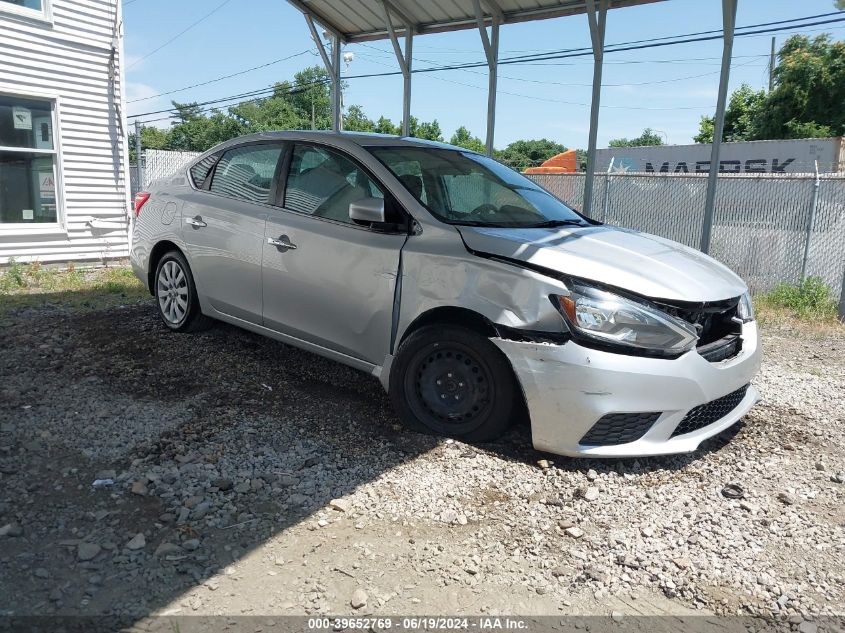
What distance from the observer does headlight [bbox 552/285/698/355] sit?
3.31m

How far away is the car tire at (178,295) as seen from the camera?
17.6 ft

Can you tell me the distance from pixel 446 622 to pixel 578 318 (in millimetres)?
1598

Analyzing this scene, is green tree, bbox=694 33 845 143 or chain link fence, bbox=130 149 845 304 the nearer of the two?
chain link fence, bbox=130 149 845 304

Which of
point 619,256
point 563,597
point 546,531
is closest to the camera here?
point 563,597

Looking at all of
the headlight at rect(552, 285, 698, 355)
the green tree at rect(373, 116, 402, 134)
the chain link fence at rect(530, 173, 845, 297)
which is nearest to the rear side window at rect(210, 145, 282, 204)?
the headlight at rect(552, 285, 698, 355)

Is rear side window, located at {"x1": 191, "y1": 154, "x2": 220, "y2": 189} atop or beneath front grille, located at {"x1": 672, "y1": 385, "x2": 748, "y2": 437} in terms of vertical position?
atop

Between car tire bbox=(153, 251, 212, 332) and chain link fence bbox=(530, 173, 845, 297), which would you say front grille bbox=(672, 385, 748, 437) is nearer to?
car tire bbox=(153, 251, 212, 332)

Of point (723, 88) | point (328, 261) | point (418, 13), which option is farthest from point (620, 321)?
point (418, 13)

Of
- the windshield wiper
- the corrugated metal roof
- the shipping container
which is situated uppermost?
the corrugated metal roof

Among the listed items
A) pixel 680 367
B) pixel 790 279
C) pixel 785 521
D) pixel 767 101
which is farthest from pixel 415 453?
pixel 767 101

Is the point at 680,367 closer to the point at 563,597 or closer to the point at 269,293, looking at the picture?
the point at 563,597

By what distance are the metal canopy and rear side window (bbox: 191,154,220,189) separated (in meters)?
4.24

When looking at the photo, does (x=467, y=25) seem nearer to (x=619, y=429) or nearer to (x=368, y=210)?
(x=368, y=210)

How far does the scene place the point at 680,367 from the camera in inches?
132
